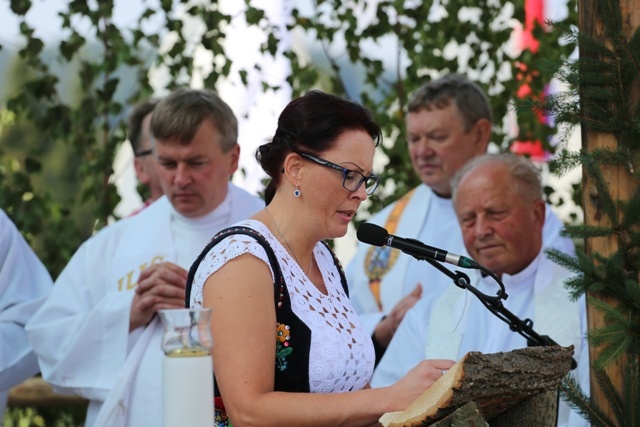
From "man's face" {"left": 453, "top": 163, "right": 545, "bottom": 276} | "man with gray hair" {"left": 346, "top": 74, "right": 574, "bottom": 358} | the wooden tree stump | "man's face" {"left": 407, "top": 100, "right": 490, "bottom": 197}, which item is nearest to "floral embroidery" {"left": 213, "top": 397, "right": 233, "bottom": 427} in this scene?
the wooden tree stump

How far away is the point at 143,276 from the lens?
4.43 m

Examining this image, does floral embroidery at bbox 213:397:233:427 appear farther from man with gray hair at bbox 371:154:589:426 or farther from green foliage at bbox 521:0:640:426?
man with gray hair at bbox 371:154:589:426

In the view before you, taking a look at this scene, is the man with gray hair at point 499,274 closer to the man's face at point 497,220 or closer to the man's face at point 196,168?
the man's face at point 497,220

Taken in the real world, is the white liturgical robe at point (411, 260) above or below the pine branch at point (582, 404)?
above

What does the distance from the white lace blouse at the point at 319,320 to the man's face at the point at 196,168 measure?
1.46 metres

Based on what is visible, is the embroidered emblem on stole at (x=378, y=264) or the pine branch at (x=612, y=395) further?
the embroidered emblem on stole at (x=378, y=264)

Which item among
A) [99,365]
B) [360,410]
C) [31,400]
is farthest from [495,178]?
[31,400]

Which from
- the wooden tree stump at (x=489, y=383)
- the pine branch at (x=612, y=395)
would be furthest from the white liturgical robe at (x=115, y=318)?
the wooden tree stump at (x=489, y=383)

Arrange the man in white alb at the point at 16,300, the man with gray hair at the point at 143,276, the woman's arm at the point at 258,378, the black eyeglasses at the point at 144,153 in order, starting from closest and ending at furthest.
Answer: the woman's arm at the point at 258,378 → the man with gray hair at the point at 143,276 → the man in white alb at the point at 16,300 → the black eyeglasses at the point at 144,153

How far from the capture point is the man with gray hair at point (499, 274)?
188 inches

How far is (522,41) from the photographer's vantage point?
7.76 m

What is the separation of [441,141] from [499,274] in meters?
1.06

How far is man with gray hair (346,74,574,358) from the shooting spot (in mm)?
5789

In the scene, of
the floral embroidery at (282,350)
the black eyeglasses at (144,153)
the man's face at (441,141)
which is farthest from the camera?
the man's face at (441,141)
